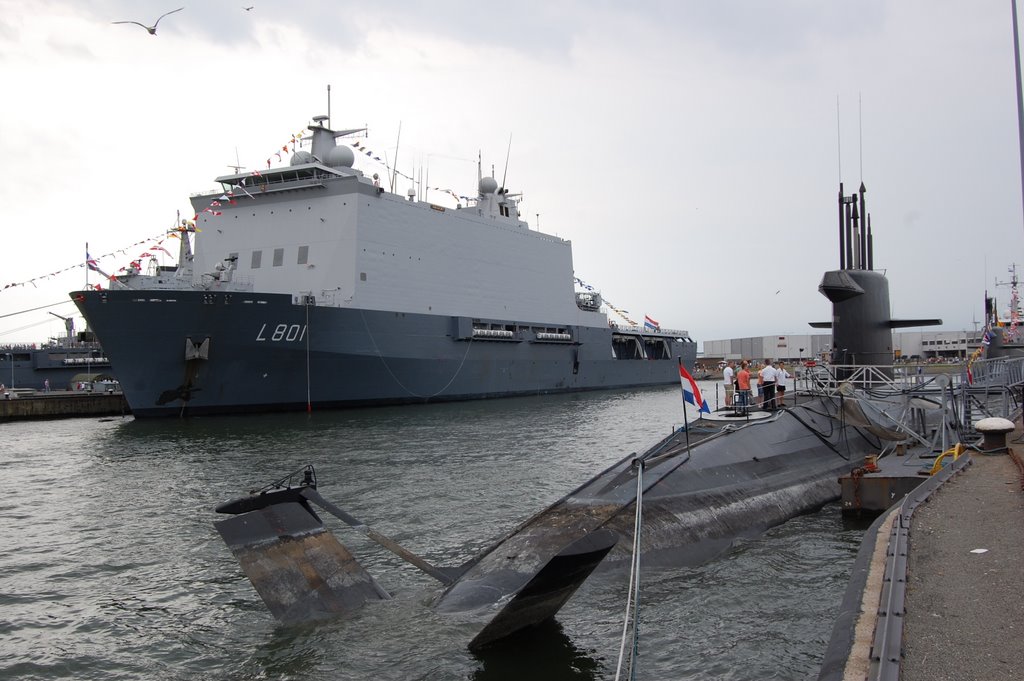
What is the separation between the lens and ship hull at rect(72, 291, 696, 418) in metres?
25.6

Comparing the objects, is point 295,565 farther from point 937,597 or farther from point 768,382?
point 768,382

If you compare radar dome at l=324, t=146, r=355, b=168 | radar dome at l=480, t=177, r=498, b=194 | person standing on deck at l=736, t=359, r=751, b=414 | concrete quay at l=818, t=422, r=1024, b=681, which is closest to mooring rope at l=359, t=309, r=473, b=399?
radar dome at l=324, t=146, r=355, b=168

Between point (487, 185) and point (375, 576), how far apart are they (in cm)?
3472

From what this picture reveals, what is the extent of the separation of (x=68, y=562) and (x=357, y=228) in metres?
22.2

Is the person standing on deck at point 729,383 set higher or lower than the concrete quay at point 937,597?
higher

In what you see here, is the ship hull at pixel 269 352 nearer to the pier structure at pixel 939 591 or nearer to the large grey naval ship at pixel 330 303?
the large grey naval ship at pixel 330 303

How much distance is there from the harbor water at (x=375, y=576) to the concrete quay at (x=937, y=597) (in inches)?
45.9

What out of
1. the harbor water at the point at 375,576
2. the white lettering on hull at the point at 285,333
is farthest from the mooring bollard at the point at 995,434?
the white lettering on hull at the point at 285,333

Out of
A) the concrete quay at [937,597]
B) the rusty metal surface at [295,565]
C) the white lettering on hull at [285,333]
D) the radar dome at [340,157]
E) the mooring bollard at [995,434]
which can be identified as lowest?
the rusty metal surface at [295,565]

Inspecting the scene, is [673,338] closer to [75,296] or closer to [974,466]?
[75,296]

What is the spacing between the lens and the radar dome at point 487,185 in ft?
135

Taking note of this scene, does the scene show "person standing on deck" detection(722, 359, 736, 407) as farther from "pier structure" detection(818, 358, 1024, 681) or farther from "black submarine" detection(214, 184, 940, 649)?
"pier structure" detection(818, 358, 1024, 681)

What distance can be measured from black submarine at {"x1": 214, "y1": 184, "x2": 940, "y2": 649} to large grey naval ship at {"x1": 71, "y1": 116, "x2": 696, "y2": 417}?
1787cm

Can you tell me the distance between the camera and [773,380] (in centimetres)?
1686
